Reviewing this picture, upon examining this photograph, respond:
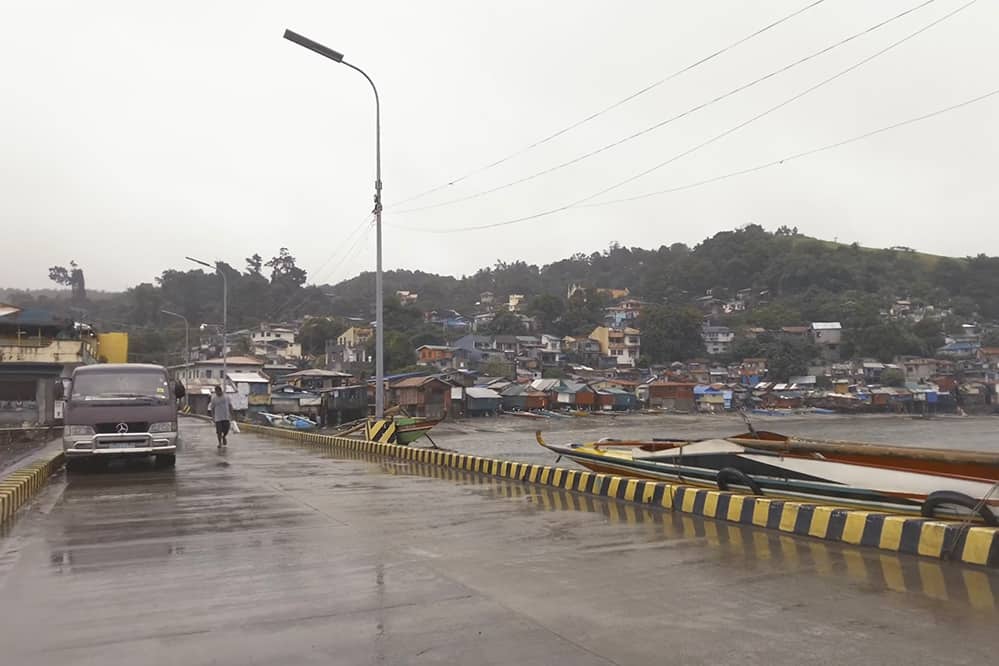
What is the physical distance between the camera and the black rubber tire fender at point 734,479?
933 centimetres

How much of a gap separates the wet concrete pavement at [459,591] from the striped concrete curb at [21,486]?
28 cm

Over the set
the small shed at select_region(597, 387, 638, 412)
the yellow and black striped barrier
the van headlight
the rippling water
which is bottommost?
the rippling water

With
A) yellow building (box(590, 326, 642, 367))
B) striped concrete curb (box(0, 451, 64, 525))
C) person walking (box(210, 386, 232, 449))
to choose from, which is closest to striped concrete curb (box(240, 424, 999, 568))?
striped concrete curb (box(0, 451, 64, 525))

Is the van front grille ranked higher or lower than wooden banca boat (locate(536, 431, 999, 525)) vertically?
higher

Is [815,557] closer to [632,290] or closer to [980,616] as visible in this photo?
[980,616]

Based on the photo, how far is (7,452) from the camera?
22.2m

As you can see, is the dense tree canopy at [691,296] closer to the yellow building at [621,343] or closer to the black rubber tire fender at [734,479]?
the yellow building at [621,343]

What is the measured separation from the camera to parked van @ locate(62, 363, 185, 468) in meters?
12.2

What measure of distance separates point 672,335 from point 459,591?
88.2 meters

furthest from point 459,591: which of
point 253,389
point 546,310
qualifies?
point 546,310

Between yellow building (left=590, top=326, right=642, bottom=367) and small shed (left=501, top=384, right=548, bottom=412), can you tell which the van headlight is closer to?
small shed (left=501, top=384, right=548, bottom=412)

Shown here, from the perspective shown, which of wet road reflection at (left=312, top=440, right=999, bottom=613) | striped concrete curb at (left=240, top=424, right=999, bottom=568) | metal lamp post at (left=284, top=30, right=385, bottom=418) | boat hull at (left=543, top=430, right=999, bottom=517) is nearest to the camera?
A: wet road reflection at (left=312, top=440, right=999, bottom=613)

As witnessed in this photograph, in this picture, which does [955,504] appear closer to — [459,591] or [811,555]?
[811,555]

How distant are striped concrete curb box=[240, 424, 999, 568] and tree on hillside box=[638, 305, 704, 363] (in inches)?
3179
